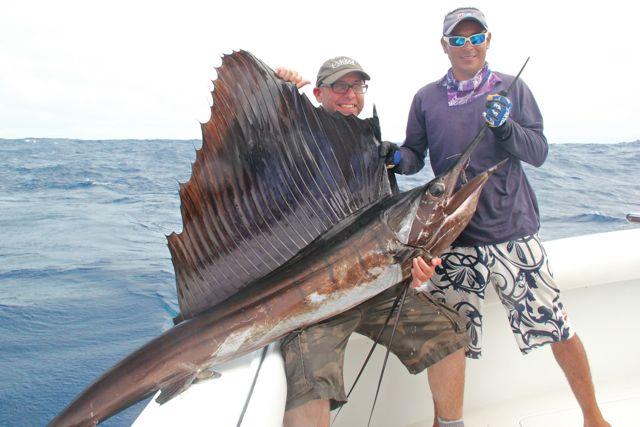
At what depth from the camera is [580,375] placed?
6.12 ft

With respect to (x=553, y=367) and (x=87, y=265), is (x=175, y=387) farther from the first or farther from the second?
(x=87, y=265)

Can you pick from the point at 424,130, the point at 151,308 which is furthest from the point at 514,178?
the point at 151,308

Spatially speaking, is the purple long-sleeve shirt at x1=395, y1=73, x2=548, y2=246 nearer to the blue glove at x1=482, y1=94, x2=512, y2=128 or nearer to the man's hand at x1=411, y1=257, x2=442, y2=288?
the blue glove at x1=482, y1=94, x2=512, y2=128

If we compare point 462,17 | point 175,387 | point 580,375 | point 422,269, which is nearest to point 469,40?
point 462,17

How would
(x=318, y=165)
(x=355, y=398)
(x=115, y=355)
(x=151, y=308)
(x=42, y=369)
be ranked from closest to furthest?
(x=318, y=165) → (x=355, y=398) → (x=42, y=369) → (x=115, y=355) → (x=151, y=308)

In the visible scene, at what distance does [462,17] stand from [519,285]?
98 centimetres

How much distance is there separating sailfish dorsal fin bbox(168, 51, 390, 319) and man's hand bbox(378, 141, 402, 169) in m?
0.06

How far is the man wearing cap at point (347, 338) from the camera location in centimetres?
155

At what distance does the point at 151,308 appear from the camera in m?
4.03

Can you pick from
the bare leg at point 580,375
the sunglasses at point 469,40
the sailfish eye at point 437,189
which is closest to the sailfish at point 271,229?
the sailfish eye at point 437,189

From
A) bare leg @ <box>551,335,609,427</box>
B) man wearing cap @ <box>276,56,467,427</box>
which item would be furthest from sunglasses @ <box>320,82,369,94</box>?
bare leg @ <box>551,335,609,427</box>

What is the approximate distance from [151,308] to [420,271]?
310 cm

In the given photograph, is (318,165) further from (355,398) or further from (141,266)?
(141,266)

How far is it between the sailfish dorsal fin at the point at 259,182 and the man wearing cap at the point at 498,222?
0.30 metres
